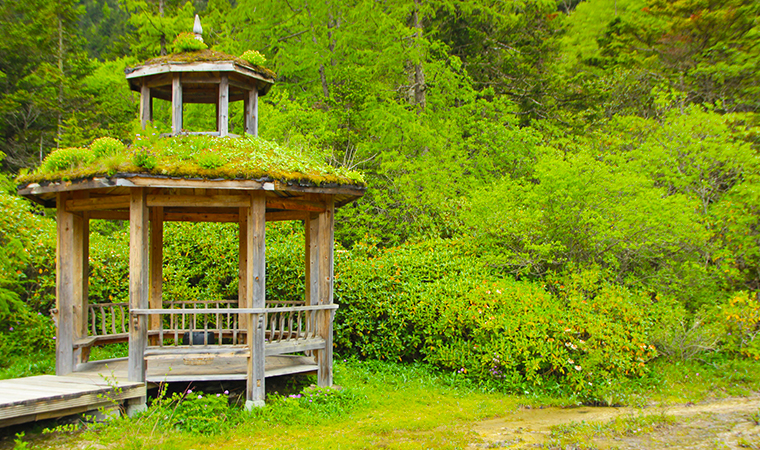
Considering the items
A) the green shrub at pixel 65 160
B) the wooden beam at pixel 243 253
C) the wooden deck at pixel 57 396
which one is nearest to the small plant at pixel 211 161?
the green shrub at pixel 65 160

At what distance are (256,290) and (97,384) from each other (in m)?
2.49

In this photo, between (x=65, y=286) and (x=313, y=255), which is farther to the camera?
(x=313, y=255)

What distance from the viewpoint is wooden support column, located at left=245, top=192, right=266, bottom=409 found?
7.05 metres

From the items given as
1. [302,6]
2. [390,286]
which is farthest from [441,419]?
[302,6]

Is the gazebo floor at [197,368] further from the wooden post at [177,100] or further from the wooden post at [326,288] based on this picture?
the wooden post at [177,100]

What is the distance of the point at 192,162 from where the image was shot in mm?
6754

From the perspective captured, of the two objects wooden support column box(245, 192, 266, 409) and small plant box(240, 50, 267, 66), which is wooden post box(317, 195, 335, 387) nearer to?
wooden support column box(245, 192, 266, 409)

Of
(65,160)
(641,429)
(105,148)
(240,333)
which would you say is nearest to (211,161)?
(105,148)

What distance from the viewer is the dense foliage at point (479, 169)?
958cm

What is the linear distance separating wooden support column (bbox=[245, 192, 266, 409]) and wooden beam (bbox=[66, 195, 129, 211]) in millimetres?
1861

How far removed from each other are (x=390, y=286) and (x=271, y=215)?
3.02m

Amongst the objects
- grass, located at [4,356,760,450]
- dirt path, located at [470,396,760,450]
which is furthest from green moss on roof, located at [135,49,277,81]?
dirt path, located at [470,396,760,450]

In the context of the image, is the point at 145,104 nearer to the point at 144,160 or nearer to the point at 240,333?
the point at 144,160

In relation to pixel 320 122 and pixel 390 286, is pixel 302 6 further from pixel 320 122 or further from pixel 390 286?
pixel 390 286
